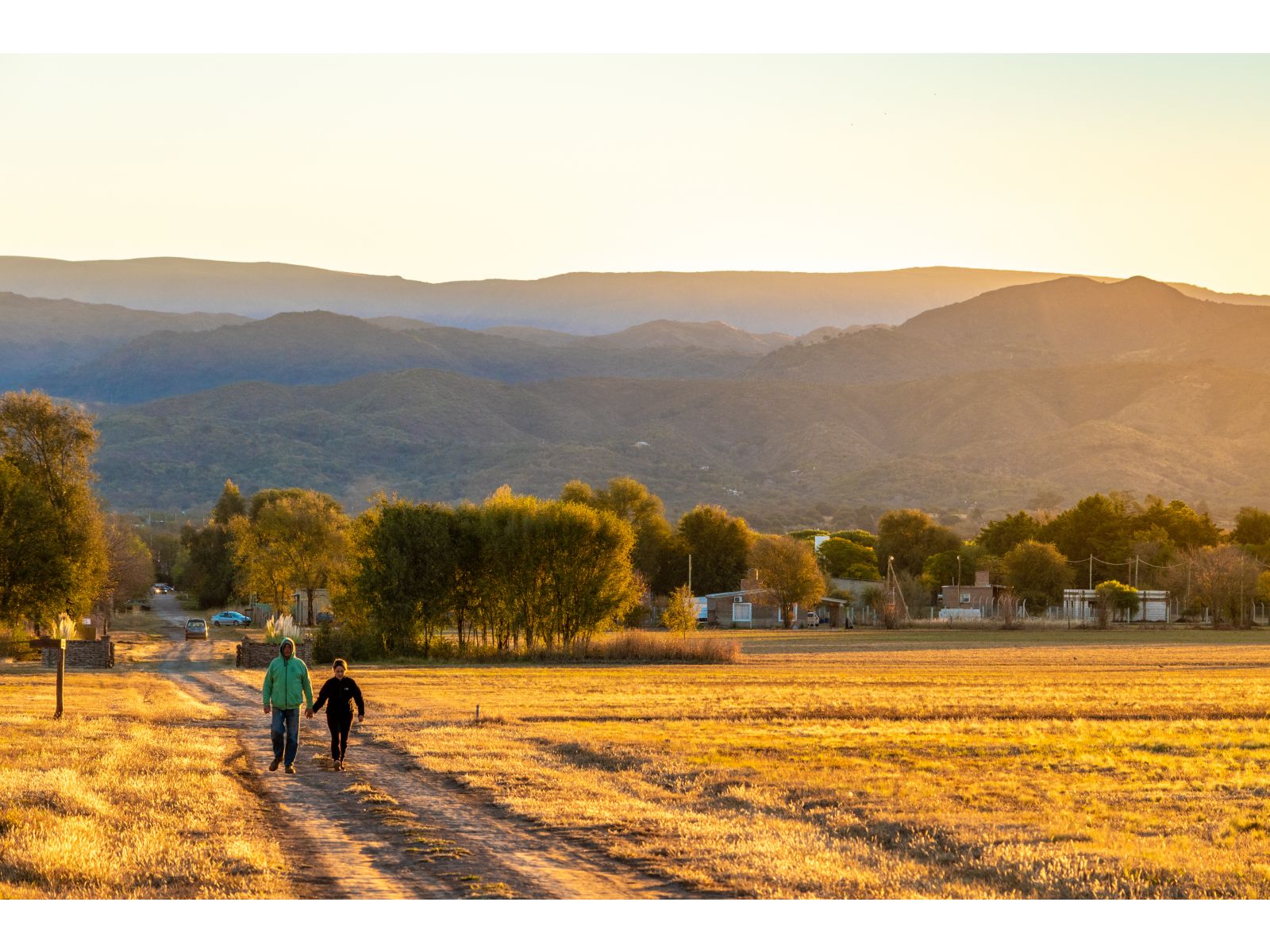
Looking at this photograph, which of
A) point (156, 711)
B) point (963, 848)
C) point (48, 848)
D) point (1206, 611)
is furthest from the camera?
point (1206, 611)

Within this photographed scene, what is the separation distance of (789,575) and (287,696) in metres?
88.7

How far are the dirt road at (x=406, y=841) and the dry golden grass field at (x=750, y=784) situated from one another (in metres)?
0.33

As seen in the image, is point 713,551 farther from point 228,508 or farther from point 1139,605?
point 228,508

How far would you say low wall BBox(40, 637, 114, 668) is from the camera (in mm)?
53594

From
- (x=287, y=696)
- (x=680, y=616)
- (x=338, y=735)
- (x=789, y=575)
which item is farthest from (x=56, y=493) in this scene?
(x=789, y=575)

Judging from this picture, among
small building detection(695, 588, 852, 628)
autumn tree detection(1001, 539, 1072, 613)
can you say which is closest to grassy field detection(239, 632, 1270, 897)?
small building detection(695, 588, 852, 628)

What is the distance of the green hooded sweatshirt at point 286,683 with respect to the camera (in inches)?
804

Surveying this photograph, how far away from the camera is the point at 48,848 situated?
45.0 ft

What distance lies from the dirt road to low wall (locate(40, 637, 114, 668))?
3246 centimetres

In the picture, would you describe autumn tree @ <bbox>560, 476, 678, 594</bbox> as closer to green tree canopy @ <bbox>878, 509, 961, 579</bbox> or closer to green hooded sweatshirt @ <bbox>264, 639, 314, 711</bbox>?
green tree canopy @ <bbox>878, 509, 961, 579</bbox>

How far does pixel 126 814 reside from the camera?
Result: 16.4 m

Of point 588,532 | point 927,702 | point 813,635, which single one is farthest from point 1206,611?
point 927,702

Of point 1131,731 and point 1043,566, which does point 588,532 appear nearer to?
point 1131,731

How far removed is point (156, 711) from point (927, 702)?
700 inches
